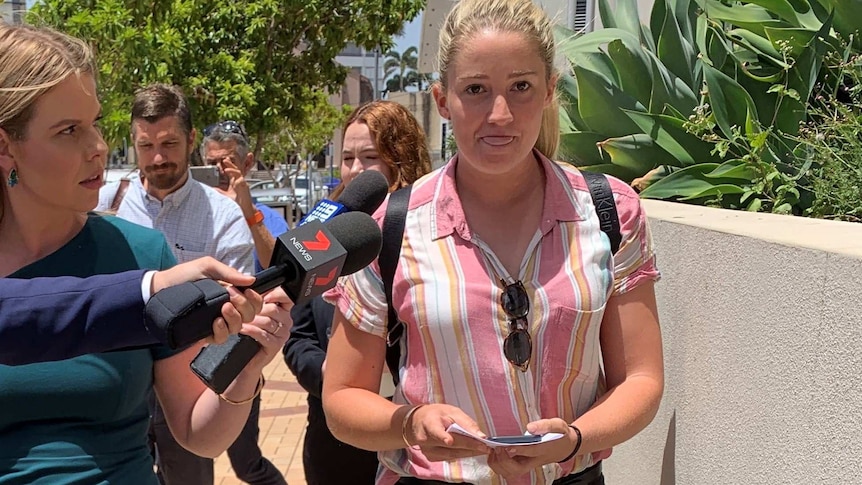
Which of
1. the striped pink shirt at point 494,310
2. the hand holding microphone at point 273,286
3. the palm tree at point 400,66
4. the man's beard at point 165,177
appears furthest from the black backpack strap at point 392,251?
the palm tree at point 400,66

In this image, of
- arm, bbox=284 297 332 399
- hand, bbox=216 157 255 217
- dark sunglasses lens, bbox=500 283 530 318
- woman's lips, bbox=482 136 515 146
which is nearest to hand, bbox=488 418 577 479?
dark sunglasses lens, bbox=500 283 530 318

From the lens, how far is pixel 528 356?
193 centimetres

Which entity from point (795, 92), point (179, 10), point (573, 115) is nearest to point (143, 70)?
point (179, 10)

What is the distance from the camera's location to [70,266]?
2020 mm

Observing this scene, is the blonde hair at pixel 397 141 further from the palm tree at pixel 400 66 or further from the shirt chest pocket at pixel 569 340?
the palm tree at pixel 400 66

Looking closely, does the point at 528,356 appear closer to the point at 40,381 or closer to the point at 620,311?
the point at 620,311

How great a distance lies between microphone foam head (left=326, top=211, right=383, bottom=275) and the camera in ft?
5.35

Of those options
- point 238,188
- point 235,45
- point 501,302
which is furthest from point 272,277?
point 235,45

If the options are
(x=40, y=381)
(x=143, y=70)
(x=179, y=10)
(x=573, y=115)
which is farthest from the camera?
(x=179, y=10)

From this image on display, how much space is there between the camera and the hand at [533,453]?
1743 mm

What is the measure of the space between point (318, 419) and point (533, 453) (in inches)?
55.6

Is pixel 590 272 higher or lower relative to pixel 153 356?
higher

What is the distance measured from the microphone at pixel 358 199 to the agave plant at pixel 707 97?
52.6 inches

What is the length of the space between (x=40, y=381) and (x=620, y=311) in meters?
1.33
